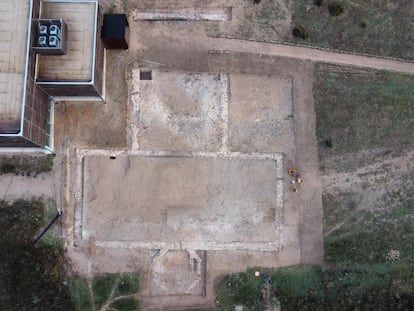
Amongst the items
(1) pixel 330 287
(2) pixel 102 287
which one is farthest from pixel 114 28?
(1) pixel 330 287

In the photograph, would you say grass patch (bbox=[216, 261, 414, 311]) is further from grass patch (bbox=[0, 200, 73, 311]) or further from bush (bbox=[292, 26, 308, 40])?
bush (bbox=[292, 26, 308, 40])

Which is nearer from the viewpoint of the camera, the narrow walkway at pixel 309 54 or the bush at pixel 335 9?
the narrow walkway at pixel 309 54

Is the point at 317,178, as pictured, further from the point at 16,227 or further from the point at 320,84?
the point at 16,227

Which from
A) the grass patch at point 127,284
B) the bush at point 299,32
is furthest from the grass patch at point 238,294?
the bush at point 299,32

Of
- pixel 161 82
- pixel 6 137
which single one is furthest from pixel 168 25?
pixel 6 137

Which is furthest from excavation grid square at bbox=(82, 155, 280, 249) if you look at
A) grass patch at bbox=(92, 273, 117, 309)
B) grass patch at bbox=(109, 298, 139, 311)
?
grass patch at bbox=(109, 298, 139, 311)

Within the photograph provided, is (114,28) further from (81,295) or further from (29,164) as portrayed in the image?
(81,295)

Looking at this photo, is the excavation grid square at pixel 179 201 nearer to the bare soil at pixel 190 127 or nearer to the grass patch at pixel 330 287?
the bare soil at pixel 190 127
